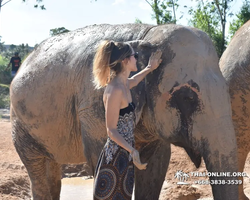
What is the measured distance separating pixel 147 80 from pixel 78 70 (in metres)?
0.75

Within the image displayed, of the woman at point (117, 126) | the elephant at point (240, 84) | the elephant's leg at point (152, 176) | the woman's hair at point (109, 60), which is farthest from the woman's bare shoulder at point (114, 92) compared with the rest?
the elephant at point (240, 84)

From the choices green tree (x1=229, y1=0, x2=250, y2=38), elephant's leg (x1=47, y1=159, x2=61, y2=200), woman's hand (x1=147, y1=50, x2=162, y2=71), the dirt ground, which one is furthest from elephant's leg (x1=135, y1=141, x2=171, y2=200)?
green tree (x1=229, y1=0, x2=250, y2=38)

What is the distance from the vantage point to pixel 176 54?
3781 millimetres

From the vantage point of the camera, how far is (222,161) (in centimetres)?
342

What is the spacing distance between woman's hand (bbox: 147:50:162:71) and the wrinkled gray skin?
0.06 meters

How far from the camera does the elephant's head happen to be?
3467 millimetres

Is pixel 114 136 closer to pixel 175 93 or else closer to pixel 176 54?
pixel 175 93

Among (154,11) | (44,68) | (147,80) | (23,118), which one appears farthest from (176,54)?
(154,11)

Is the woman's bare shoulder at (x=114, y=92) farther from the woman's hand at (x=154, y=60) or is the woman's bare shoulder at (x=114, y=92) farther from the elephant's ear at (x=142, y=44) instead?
the elephant's ear at (x=142, y=44)

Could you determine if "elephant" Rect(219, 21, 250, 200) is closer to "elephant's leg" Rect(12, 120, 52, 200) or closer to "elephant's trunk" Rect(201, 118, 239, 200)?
"elephant's trunk" Rect(201, 118, 239, 200)

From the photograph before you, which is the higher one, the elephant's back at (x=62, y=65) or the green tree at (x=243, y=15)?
the green tree at (x=243, y=15)

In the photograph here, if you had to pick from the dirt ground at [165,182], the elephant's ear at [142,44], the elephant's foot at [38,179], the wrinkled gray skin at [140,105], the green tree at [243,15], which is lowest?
the dirt ground at [165,182]

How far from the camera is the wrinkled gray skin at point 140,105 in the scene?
11.6ft

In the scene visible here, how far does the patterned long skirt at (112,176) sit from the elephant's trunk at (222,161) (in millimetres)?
606
